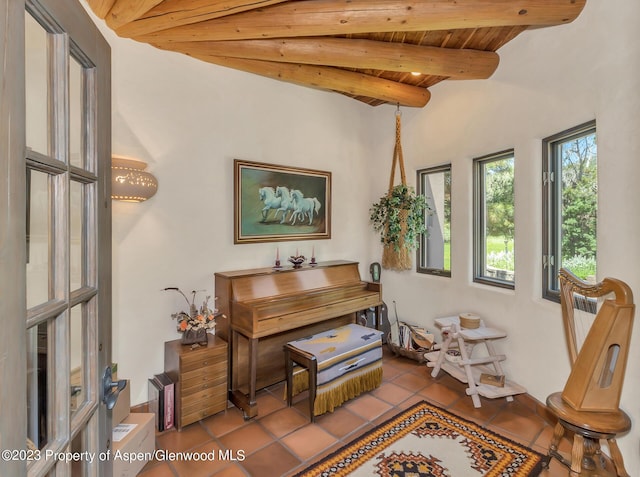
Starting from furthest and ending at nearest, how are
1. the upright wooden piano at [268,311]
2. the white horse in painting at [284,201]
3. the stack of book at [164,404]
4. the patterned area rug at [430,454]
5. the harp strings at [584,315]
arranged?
1. the white horse in painting at [284,201]
2. the upright wooden piano at [268,311]
3. the stack of book at [164,404]
4. the harp strings at [584,315]
5. the patterned area rug at [430,454]

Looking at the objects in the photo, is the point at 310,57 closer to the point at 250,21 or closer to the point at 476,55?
the point at 250,21

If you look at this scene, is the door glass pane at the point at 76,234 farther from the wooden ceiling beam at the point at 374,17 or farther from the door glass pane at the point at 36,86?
the wooden ceiling beam at the point at 374,17

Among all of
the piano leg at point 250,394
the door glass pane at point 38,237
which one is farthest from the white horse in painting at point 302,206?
the door glass pane at point 38,237

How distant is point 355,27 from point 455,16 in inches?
26.3

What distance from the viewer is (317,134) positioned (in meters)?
3.75

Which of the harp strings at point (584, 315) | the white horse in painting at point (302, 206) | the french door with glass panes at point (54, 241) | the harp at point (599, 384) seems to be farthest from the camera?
the white horse in painting at point (302, 206)

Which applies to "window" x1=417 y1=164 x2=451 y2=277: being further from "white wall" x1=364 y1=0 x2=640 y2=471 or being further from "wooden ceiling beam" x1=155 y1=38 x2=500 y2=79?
"wooden ceiling beam" x1=155 y1=38 x2=500 y2=79

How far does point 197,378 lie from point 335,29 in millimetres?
2805

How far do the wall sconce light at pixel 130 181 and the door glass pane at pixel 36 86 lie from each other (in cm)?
162

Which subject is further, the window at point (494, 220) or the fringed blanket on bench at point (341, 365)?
the window at point (494, 220)

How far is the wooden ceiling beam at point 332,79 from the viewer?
2.83 m

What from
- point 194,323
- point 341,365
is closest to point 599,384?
point 341,365

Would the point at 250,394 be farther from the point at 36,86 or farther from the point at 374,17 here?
the point at 374,17

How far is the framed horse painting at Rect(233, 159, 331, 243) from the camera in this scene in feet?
10.2
